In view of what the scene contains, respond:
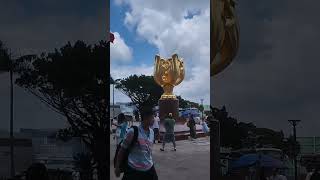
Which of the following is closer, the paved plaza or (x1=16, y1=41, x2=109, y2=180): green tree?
(x1=16, y1=41, x2=109, y2=180): green tree

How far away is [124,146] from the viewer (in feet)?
13.8

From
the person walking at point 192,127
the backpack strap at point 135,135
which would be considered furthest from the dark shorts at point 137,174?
the person walking at point 192,127

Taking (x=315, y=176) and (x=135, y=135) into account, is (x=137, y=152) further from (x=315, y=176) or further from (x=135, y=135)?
(x=315, y=176)

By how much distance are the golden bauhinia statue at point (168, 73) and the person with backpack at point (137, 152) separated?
4.32 feet

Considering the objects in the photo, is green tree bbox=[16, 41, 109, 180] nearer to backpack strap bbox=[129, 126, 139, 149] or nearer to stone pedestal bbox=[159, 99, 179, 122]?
backpack strap bbox=[129, 126, 139, 149]

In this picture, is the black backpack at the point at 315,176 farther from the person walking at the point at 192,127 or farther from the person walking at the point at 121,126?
the person walking at the point at 121,126

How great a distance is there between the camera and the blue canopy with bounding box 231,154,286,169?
14.9 ft

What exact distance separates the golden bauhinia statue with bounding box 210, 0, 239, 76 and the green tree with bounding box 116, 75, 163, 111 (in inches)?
33.6

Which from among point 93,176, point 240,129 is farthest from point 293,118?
point 93,176

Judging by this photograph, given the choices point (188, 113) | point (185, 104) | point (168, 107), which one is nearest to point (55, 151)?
point (185, 104)

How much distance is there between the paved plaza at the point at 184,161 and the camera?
16.5 ft

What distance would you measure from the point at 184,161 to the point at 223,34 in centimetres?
136

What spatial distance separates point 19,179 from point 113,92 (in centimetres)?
120

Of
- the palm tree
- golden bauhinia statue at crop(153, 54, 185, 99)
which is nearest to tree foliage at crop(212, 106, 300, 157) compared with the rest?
golden bauhinia statue at crop(153, 54, 185, 99)
